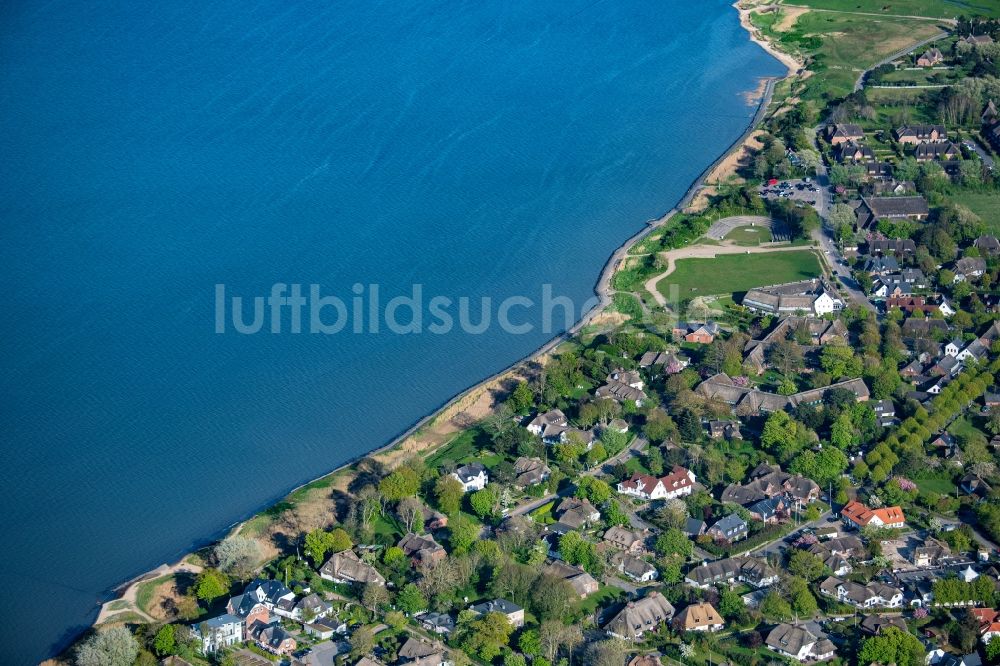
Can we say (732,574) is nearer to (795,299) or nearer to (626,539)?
(626,539)

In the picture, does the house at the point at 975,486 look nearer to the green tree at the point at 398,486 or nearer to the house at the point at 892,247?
the green tree at the point at 398,486

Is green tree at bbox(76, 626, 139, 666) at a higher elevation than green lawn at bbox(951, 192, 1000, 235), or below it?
higher

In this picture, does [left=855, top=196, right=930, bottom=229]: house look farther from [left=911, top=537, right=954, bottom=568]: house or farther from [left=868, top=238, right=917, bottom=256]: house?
[left=911, top=537, right=954, bottom=568]: house

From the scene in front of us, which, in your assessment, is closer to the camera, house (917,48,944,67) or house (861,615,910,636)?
house (861,615,910,636)

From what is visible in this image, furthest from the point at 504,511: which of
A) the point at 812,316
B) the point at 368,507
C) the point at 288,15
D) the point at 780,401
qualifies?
the point at 288,15

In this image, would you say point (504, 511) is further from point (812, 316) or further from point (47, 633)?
point (812, 316)

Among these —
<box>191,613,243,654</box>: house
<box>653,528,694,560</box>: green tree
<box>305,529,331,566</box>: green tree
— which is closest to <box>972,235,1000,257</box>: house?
<box>653,528,694,560</box>: green tree

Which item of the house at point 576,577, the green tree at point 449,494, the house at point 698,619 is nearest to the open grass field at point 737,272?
the green tree at point 449,494
